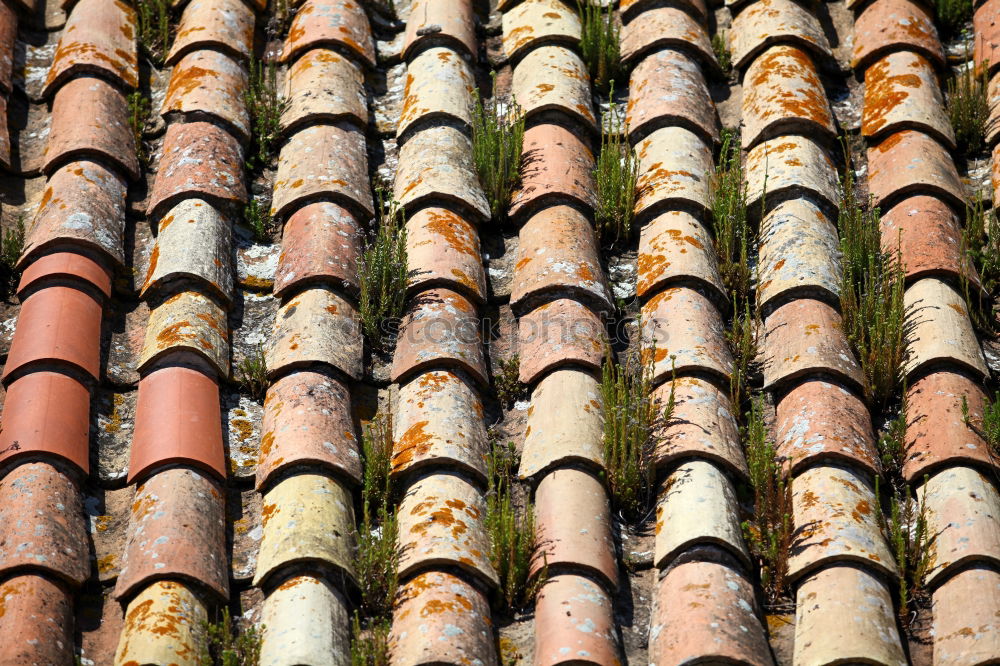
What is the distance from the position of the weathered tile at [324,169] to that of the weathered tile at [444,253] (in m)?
0.26

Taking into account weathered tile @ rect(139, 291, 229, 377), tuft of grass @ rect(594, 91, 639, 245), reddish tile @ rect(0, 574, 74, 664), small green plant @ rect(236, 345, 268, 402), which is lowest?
reddish tile @ rect(0, 574, 74, 664)

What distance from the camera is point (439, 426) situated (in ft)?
13.7

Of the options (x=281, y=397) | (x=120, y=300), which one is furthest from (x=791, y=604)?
(x=120, y=300)

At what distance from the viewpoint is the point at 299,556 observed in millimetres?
3820

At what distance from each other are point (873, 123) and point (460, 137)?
5.33 ft

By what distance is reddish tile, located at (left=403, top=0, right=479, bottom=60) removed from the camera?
18.5 ft

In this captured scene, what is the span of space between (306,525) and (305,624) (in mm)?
330

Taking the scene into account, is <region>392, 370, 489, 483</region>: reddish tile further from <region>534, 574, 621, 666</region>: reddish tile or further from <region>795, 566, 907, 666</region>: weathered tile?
<region>795, 566, 907, 666</region>: weathered tile

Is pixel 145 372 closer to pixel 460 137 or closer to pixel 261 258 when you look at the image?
pixel 261 258

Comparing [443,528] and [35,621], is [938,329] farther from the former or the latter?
[35,621]

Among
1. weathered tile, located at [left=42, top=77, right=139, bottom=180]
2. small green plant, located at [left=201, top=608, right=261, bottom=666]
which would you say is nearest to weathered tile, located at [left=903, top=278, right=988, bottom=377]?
small green plant, located at [left=201, top=608, right=261, bottom=666]

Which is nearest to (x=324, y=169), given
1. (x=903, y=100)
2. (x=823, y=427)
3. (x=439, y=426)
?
(x=439, y=426)

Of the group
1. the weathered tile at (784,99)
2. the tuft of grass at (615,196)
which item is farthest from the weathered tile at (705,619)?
the weathered tile at (784,99)

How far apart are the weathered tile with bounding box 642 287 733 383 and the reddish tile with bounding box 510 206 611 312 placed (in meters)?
0.19
